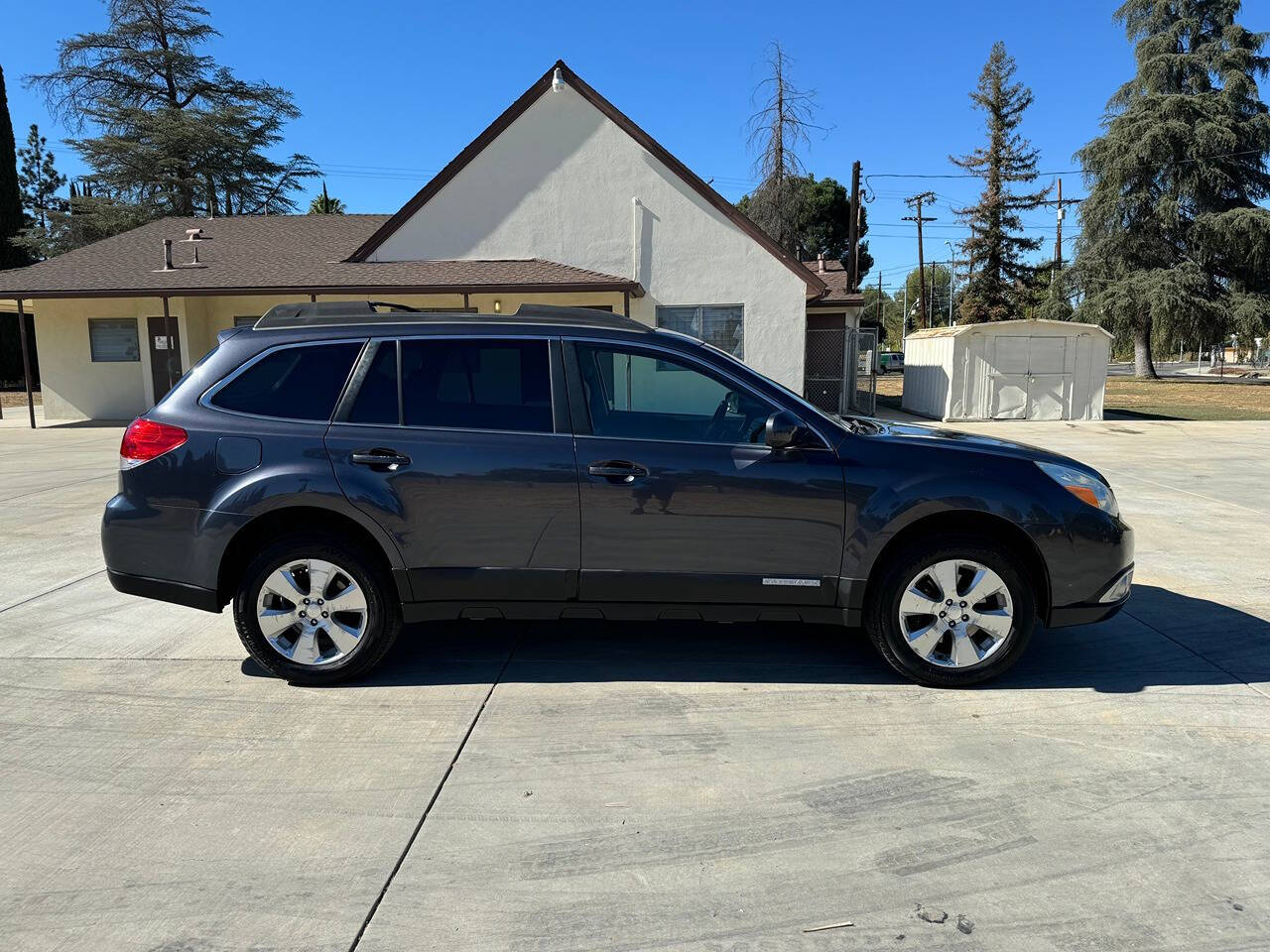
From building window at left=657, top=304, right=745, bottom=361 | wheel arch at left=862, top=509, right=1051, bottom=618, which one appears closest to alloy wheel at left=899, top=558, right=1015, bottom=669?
wheel arch at left=862, top=509, right=1051, bottom=618

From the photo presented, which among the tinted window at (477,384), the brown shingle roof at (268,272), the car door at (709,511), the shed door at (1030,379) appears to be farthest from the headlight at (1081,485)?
the shed door at (1030,379)

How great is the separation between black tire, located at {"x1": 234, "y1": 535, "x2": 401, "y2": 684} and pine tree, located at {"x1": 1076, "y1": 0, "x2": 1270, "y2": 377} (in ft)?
132

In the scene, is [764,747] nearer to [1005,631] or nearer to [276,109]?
[1005,631]

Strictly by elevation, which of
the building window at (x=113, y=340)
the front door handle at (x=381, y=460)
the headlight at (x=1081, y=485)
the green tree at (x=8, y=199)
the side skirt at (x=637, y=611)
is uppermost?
the green tree at (x=8, y=199)

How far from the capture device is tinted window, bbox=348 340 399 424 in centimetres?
424

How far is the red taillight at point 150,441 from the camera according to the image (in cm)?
418

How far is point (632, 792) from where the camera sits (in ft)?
10.8

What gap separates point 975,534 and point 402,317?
10.2ft

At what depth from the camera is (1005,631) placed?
4195 millimetres

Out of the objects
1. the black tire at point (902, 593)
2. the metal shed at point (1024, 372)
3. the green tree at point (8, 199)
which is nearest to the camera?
the black tire at point (902, 593)

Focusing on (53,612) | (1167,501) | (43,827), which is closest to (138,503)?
(43,827)

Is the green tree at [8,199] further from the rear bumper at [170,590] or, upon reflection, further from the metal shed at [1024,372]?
the rear bumper at [170,590]

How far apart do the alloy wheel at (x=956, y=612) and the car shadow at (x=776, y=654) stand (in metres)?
0.28

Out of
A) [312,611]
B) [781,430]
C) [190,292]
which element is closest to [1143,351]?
[190,292]
